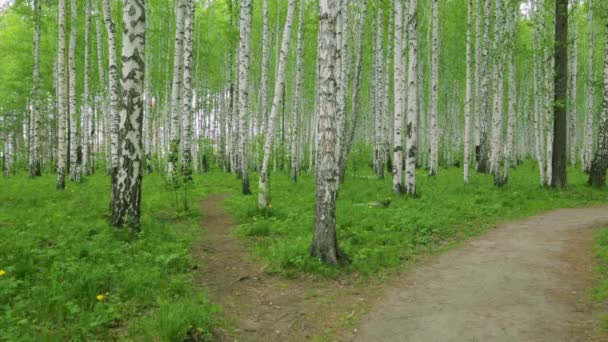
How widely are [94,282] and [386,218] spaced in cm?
645

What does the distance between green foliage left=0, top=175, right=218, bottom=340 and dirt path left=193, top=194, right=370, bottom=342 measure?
314mm

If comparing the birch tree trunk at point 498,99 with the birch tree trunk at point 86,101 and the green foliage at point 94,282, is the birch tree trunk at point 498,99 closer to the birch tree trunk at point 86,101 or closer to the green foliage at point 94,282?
the green foliage at point 94,282

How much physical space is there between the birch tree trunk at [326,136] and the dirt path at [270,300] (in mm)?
749

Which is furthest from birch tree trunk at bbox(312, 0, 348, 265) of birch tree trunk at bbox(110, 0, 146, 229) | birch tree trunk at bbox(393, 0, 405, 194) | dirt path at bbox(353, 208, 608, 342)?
birch tree trunk at bbox(393, 0, 405, 194)

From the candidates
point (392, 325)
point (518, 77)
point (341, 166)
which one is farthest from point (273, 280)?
point (518, 77)

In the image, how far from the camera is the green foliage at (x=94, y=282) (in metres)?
4.09

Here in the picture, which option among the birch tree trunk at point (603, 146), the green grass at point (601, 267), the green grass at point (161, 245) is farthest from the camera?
the birch tree trunk at point (603, 146)

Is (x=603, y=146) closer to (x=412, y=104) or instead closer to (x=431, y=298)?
(x=412, y=104)

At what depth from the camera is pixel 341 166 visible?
1656 centimetres

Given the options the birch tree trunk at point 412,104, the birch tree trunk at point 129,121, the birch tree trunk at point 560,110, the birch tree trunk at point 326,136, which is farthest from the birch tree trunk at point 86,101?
the birch tree trunk at point 560,110

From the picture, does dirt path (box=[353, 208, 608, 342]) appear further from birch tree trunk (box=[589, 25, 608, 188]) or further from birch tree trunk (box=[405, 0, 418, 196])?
birch tree trunk (box=[589, 25, 608, 188])

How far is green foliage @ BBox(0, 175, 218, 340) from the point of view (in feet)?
13.4

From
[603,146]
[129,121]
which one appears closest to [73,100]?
[129,121]

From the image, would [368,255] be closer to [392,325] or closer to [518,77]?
[392,325]
